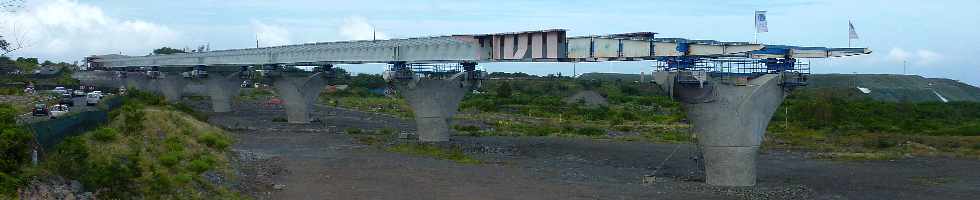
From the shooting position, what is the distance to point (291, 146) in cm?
5475

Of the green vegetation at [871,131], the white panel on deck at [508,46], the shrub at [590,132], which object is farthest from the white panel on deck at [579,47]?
the shrub at [590,132]

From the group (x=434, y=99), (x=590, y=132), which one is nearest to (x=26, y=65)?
(x=434, y=99)

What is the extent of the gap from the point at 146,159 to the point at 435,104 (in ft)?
80.7

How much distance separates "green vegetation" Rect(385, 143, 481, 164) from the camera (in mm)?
47531

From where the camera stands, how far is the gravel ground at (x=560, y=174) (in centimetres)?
3453

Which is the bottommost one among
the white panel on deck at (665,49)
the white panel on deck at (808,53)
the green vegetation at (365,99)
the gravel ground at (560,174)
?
the gravel ground at (560,174)

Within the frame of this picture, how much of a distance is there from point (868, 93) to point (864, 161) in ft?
372

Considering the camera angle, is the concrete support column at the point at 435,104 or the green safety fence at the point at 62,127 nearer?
the green safety fence at the point at 62,127

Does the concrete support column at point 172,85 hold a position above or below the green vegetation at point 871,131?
above

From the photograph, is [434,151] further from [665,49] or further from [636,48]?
[665,49]

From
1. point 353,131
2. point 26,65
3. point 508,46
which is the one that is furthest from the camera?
point 26,65

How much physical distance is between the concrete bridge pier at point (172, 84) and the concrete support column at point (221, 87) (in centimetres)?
1345

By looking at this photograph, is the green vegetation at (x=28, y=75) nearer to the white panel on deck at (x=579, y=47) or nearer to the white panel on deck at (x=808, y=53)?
the white panel on deck at (x=579, y=47)

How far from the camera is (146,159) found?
35.7m
